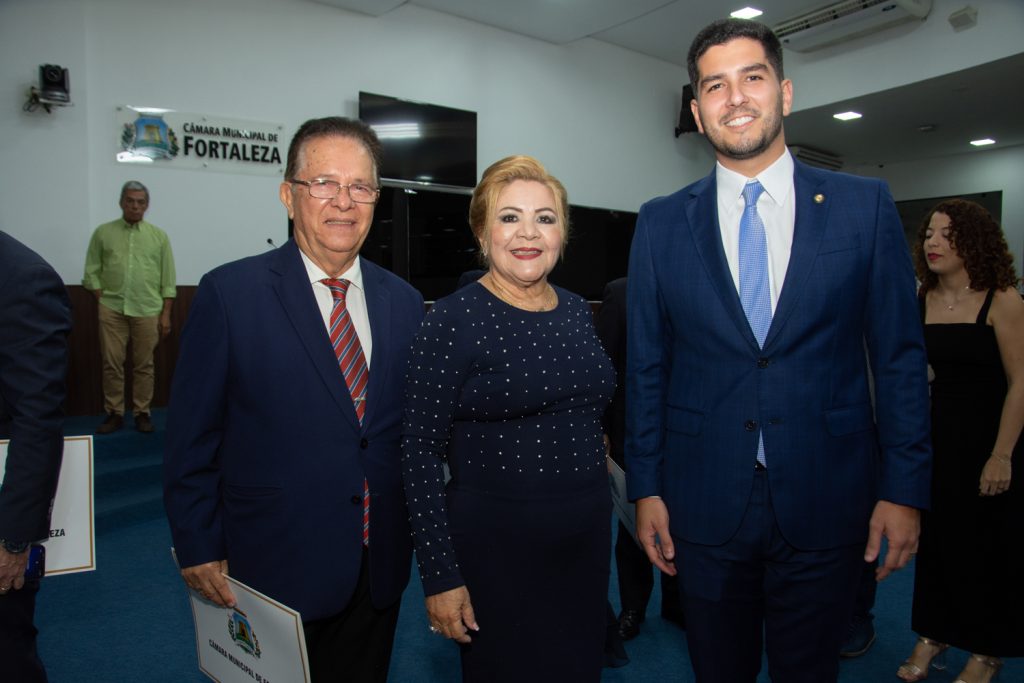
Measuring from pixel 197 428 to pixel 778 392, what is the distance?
45.3 inches

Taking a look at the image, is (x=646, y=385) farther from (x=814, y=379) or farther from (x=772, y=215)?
(x=772, y=215)

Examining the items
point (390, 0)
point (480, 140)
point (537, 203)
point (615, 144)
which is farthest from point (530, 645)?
point (615, 144)

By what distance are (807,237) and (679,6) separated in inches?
279

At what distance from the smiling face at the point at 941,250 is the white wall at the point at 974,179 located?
30.6 feet

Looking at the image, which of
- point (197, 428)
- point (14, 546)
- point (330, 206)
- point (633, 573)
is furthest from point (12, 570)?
point (633, 573)

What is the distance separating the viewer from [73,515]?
1.57 m

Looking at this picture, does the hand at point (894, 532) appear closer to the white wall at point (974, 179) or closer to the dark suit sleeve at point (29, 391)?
the dark suit sleeve at point (29, 391)

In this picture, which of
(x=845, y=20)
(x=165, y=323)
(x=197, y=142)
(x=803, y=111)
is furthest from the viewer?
(x=803, y=111)

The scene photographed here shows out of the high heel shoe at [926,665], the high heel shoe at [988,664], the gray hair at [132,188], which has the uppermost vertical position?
the gray hair at [132,188]

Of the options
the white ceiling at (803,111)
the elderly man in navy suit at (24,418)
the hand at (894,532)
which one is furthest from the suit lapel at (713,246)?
the white ceiling at (803,111)

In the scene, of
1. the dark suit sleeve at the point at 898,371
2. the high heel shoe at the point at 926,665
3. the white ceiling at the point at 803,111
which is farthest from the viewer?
the white ceiling at the point at 803,111

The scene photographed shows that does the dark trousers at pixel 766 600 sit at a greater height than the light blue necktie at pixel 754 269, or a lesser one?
lesser

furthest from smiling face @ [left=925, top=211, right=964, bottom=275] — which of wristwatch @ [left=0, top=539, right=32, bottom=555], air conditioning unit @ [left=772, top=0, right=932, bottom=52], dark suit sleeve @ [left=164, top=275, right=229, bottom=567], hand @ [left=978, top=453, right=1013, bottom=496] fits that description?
air conditioning unit @ [left=772, top=0, right=932, bottom=52]

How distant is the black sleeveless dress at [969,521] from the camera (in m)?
2.61
